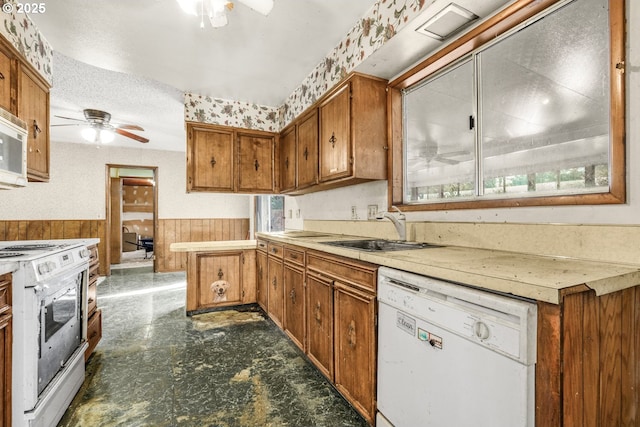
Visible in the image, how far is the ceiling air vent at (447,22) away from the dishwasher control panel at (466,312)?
1.38 metres

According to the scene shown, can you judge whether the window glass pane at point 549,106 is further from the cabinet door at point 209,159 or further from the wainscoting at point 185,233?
the wainscoting at point 185,233

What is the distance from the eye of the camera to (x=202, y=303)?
128 inches

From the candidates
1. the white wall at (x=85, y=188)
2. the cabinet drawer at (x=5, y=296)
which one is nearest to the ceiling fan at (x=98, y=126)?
the white wall at (x=85, y=188)

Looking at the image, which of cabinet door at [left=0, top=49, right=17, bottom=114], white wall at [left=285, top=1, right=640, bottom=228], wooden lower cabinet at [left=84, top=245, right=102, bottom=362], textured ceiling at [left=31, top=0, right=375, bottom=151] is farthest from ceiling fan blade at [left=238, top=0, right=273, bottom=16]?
wooden lower cabinet at [left=84, top=245, right=102, bottom=362]

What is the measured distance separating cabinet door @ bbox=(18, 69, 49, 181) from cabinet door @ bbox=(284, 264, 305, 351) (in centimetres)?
200

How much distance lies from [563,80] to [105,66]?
134 inches

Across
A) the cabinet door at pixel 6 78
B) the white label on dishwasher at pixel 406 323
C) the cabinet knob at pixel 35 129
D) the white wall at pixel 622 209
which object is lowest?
the white label on dishwasher at pixel 406 323

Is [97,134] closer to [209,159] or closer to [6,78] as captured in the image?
[209,159]

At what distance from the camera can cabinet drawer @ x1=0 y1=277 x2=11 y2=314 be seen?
1.27 m

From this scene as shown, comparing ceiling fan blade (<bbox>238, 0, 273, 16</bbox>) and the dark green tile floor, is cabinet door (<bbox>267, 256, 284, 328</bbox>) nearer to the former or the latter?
the dark green tile floor

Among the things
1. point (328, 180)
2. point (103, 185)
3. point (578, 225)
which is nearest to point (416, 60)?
point (328, 180)

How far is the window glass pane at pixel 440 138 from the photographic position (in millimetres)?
1858

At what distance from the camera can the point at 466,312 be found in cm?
97

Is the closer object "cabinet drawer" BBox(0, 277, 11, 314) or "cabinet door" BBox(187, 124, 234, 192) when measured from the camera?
"cabinet drawer" BBox(0, 277, 11, 314)
